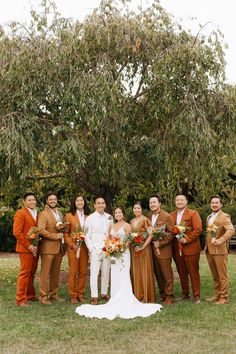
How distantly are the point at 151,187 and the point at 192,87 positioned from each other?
3461 mm

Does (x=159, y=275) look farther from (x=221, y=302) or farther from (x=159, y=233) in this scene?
(x=221, y=302)

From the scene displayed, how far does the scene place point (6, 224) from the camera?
2072 centimetres

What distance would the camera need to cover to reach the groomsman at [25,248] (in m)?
8.88

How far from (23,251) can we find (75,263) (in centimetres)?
95

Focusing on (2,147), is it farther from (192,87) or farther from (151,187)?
(151,187)

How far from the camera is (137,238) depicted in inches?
341

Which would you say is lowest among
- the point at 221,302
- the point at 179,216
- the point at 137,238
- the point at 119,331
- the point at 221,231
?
the point at 119,331

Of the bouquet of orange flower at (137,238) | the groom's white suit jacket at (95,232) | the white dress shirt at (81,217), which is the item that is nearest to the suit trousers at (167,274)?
the bouquet of orange flower at (137,238)

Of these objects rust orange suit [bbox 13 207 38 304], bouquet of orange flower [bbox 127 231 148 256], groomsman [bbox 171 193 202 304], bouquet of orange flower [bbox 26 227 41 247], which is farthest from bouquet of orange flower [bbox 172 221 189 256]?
rust orange suit [bbox 13 207 38 304]

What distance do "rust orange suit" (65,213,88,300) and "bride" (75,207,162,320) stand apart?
611mm

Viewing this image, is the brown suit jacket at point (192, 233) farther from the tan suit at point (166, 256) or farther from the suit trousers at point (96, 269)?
the suit trousers at point (96, 269)

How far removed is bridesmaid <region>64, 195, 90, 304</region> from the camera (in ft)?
29.6

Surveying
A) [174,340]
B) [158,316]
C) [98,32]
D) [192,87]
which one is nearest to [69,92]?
[98,32]

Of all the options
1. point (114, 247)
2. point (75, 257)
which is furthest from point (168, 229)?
point (75, 257)
